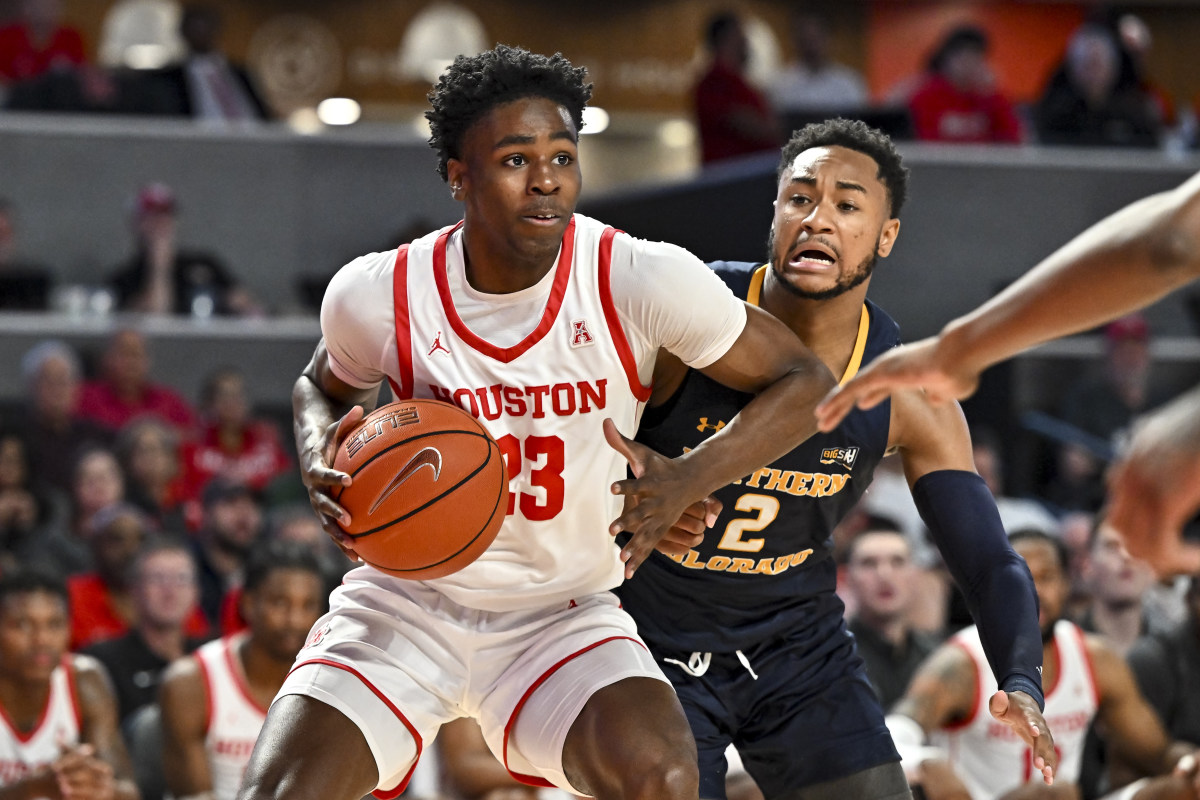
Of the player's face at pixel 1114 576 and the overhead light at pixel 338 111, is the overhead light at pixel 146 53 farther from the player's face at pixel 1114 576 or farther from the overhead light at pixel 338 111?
the player's face at pixel 1114 576

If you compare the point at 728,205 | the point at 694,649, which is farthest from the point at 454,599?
the point at 728,205

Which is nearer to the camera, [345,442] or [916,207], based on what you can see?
[345,442]

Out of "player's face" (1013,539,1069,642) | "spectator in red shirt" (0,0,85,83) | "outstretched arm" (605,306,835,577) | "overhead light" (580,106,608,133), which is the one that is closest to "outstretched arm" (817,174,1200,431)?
"outstretched arm" (605,306,835,577)

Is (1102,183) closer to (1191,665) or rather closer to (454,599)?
(1191,665)

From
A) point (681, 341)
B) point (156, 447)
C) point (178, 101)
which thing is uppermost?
point (178, 101)

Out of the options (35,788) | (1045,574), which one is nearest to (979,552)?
(1045,574)

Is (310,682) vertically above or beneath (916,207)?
beneath

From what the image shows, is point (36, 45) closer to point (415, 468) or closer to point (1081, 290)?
point (415, 468)

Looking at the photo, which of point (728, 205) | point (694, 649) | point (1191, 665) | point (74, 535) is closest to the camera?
point (694, 649)

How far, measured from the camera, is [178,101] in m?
10.9

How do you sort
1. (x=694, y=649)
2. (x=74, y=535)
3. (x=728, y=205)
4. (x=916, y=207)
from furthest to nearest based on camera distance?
(x=916, y=207) → (x=728, y=205) → (x=74, y=535) → (x=694, y=649)

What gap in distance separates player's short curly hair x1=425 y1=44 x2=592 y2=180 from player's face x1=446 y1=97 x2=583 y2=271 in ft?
0.12

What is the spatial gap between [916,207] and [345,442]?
7.71 metres

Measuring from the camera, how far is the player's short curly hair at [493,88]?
3680 mm
